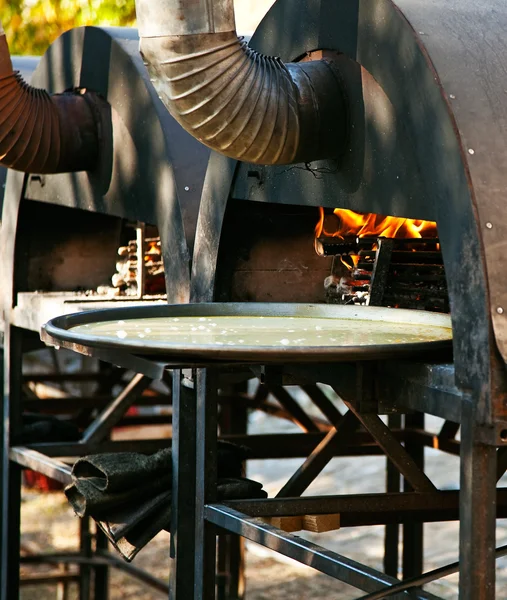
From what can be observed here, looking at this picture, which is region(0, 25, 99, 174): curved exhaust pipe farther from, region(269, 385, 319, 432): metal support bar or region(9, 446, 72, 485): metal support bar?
region(269, 385, 319, 432): metal support bar

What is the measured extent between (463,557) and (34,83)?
13.8ft

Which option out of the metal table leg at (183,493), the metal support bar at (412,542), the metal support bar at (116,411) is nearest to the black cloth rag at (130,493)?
the metal table leg at (183,493)

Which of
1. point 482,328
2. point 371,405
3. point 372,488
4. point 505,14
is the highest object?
point 505,14

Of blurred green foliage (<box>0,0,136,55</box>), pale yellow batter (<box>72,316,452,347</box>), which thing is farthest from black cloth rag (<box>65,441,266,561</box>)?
blurred green foliage (<box>0,0,136,55</box>)

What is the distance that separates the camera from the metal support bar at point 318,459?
190 inches

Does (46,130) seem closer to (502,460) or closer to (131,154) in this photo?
(131,154)

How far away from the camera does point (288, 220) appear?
16.3ft

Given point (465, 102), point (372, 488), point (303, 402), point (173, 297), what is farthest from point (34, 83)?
point (303, 402)

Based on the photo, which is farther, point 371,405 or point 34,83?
point 34,83

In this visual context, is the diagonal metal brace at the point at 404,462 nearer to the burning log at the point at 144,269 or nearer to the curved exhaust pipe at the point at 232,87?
the curved exhaust pipe at the point at 232,87

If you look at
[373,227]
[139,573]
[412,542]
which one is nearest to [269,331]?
[373,227]

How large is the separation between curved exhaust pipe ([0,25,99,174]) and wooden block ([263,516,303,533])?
220cm

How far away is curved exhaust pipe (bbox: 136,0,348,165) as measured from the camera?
147 inches

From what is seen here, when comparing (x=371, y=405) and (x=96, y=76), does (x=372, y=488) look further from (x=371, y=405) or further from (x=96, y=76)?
(x=371, y=405)
